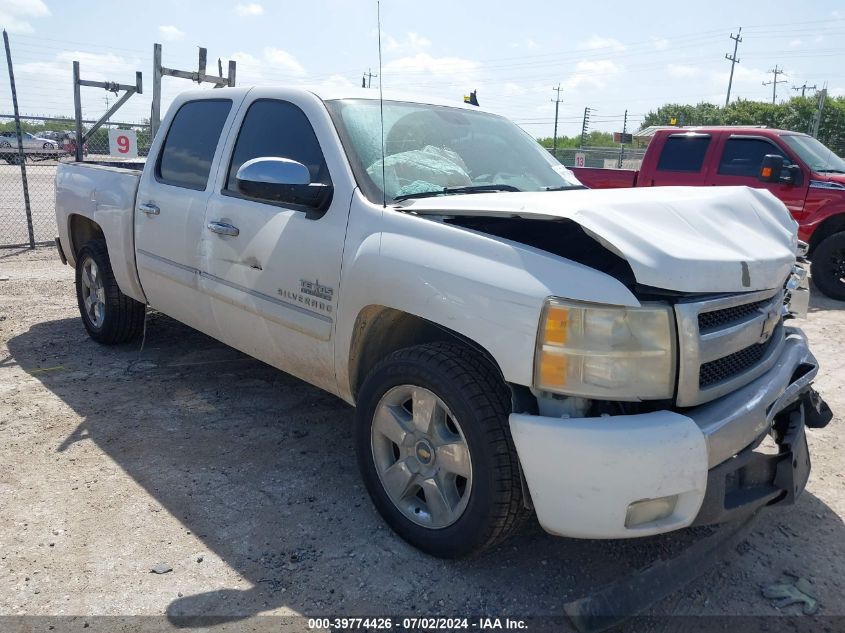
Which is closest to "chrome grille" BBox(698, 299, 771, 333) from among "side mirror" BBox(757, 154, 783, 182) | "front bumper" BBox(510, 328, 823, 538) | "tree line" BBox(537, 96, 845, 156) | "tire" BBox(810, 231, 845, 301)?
"front bumper" BBox(510, 328, 823, 538)

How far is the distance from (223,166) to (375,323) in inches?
60.9

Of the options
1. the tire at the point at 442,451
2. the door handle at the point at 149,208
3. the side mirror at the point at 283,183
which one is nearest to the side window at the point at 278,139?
the side mirror at the point at 283,183

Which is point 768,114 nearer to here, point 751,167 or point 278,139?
point 751,167

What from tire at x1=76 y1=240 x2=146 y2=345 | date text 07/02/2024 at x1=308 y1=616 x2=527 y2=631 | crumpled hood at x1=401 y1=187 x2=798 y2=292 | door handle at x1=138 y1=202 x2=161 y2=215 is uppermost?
crumpled hood at x1=401 y1=187 x2=798 y2=292

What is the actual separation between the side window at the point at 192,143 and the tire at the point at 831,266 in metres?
7.21

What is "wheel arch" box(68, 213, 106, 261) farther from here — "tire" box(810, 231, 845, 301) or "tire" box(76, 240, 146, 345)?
"tire" box(810, 231, 845, 301)

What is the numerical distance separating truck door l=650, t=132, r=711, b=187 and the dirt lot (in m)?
5.03

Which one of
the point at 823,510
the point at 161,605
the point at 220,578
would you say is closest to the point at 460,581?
the point at 220,578

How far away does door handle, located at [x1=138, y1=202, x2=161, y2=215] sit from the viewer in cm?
434

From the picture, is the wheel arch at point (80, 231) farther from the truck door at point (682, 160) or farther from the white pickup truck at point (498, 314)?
the truck door at point (682, 160)

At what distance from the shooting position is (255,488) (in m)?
3.37

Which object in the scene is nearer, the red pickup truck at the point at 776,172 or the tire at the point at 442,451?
the tire at the point at 442,451

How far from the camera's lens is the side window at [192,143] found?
408 centimetres

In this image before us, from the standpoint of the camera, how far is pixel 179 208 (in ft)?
13.5
